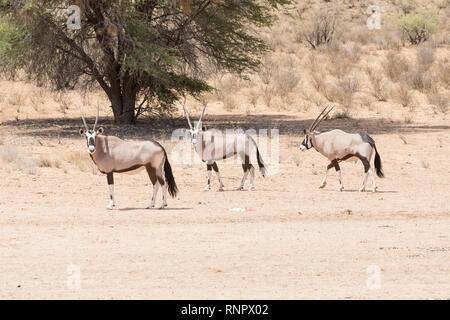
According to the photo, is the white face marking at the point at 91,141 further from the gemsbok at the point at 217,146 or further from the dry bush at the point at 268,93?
the dry bush at the point at 268,93

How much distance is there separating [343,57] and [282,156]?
19.6m

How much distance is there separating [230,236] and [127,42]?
39.5 feet

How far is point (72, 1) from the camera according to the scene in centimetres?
2245

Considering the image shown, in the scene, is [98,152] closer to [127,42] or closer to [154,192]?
[154,192]

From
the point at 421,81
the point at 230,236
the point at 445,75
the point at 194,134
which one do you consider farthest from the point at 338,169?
the point at 445,75

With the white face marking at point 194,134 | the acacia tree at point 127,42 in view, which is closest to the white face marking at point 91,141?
the white face marking at point 194,134

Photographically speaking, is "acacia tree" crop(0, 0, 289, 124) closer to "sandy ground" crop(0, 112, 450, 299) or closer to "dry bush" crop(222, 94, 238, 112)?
"dry bush" crop(222, 94, 238, 112)

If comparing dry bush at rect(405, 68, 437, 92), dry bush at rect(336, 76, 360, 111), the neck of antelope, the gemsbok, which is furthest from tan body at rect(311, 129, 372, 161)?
dry bush at rect(405, 68, 437, 92)

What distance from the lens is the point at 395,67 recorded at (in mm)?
34750

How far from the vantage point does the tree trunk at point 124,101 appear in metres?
24.4

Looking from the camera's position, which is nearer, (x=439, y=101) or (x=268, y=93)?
(x=439, y=101)

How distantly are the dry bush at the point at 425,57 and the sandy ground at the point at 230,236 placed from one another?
1822 cm

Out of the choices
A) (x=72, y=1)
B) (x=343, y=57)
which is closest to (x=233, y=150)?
(x=72, y=1)

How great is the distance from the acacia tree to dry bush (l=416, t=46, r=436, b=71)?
40.3 feet
